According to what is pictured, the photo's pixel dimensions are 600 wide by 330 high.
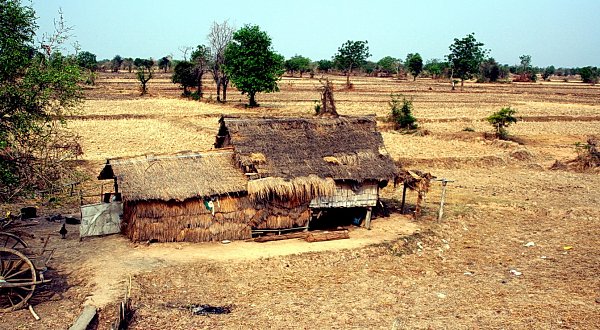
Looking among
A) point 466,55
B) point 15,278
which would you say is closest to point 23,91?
point 15,278

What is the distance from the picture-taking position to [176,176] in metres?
13.8

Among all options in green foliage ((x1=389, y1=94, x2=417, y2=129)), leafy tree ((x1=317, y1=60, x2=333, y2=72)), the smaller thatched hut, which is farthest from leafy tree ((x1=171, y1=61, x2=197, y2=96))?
leafy tree ((x1=317, y1=60, x2=333, y2=72))

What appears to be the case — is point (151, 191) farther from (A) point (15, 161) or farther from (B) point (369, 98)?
(B) point (369, 98)

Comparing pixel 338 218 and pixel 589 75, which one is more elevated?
pixel 589 75

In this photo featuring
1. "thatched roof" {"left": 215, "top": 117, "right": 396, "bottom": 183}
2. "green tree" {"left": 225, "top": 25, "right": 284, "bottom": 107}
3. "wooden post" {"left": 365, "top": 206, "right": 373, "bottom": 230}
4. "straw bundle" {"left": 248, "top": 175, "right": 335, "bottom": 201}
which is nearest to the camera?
"straw bundle" {"left": 248, "top": 175, "right": 335, "bottom": 201}

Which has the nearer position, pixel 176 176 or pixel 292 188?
pixel 176 176

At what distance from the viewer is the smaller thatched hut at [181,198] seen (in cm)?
1328

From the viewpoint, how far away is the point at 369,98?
52969mm

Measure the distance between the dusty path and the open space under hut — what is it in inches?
36.3

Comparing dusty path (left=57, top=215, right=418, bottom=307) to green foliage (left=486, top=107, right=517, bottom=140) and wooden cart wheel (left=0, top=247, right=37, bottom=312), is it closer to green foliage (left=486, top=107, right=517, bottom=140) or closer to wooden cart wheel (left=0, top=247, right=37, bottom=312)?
wooden cart wheel (left=0, top=247, right=37, bottom=312)

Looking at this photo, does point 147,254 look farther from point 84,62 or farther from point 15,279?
point 84,62

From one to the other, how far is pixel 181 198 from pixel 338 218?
5.41 meters

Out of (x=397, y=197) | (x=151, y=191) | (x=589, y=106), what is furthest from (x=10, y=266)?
(x=589, y=106)

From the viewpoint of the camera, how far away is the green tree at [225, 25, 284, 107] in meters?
40.2
